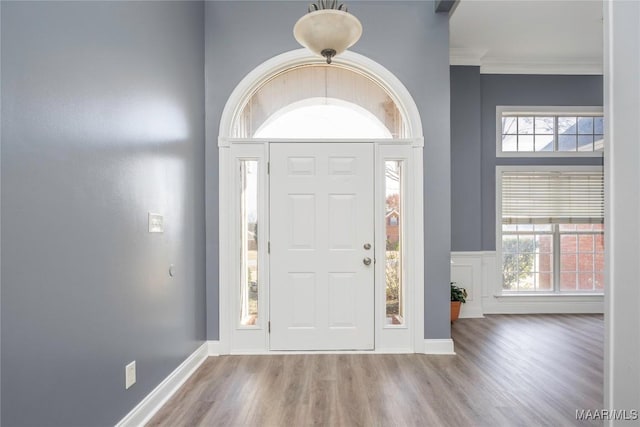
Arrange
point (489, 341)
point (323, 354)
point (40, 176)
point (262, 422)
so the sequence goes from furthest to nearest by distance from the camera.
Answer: point (489, 341) < point (323, 354) < point (262, 422) < point (40, 176)

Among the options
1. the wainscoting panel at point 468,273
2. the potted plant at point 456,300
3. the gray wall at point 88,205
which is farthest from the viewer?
the wainscoting panel at point 468,273

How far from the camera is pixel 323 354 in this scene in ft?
10.5

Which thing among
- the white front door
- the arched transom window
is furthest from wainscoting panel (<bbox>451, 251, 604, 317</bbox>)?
the arched transom window

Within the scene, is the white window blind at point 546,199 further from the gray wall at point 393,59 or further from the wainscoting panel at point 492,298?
the gray wall at point 393,59

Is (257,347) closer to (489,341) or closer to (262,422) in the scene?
(262,422)

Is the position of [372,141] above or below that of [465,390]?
above

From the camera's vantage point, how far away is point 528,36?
410 cm

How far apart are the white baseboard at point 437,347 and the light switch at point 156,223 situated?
2428 millimetres

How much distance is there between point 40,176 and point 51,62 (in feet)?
1.55

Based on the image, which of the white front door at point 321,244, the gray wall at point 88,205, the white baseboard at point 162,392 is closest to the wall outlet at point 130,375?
the gray wall at point 88,205

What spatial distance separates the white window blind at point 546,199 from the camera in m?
4.70

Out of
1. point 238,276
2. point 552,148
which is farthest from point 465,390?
point 552,148

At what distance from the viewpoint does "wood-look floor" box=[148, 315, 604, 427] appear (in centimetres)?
219

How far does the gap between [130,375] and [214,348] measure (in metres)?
1.25
